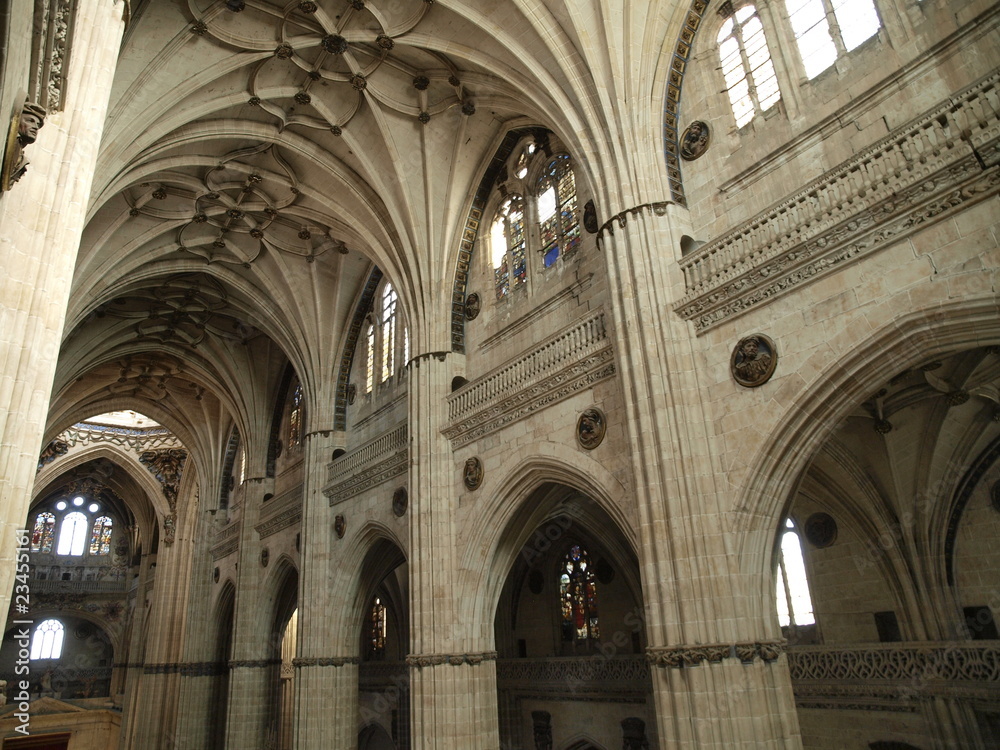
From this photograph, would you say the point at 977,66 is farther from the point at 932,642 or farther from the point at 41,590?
the point at 41,590

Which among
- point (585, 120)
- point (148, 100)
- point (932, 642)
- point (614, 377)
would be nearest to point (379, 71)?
point (148, 100)

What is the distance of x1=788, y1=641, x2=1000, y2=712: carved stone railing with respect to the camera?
1052 centimetres

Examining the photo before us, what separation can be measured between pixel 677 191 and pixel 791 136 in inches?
68.6

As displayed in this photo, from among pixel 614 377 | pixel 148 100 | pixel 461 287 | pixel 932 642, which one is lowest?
pixel 932 642

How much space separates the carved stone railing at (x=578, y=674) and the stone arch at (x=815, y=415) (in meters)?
7.24

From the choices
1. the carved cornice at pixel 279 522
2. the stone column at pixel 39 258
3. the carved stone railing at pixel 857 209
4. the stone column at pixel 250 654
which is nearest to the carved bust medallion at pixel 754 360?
the carved stone railing at pixel 857 209

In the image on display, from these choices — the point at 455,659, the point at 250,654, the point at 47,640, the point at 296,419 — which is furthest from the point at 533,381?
the point at 47,640

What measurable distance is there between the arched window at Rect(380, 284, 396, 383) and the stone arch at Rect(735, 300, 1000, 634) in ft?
38.8

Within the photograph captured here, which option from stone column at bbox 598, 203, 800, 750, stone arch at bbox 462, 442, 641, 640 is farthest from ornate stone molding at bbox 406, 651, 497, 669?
stone column at bbox 598, 203, 800, 750

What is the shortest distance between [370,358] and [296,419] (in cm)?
559

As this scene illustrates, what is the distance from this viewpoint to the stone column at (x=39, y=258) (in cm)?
523

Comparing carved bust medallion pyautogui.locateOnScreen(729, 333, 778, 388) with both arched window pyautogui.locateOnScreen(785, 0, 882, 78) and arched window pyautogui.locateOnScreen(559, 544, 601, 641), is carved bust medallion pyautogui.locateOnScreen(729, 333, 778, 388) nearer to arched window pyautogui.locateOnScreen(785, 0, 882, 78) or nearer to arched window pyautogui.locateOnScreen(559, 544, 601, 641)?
arched window pyautogui.locateOnScreen(785, 0, 882, 78)

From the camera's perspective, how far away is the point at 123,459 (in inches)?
1368

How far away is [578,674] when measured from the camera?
16.5m
